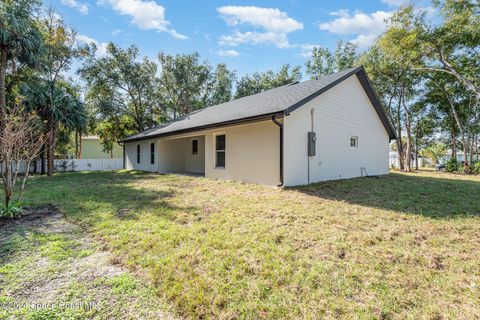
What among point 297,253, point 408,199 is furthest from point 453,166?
point 297,253

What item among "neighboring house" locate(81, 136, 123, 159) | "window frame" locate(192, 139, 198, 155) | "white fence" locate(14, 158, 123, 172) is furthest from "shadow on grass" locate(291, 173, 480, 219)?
"neighboring house" locate(81, 136, 123, 159)

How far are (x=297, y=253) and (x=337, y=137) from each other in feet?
25.0

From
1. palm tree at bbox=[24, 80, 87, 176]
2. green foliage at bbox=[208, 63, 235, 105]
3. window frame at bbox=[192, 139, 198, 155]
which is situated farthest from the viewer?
green foliage at bbox=[208, 63, 235, 105]

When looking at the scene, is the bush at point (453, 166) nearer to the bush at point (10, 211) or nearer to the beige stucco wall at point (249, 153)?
the beige stucco wall at point (249, 153)

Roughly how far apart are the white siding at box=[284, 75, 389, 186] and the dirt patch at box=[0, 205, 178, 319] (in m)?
5.56

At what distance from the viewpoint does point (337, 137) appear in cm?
951

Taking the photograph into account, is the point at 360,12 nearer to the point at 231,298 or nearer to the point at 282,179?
the point at 282,179

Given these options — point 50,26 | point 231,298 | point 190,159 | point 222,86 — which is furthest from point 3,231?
point 222,86

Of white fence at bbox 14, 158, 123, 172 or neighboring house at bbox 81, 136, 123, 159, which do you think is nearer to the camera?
white fence at bbox 14, 158, 123, 172

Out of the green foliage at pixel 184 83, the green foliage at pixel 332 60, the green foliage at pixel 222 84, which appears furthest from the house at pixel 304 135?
the green foliage at pixel 222 84

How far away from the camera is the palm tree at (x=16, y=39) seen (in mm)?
11125

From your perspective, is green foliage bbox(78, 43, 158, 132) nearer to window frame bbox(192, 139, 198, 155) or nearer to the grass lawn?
window frame bbox(192, 139, 198, 155)

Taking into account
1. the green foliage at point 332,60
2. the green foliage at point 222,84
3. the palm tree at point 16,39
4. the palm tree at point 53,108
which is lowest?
the palm tree at point 53,108

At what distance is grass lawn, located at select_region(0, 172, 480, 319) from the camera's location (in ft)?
7.00
